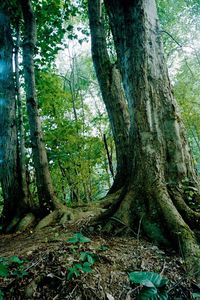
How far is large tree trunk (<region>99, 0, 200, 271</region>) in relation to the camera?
273cm

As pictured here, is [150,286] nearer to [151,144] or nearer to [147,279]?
[147,279]

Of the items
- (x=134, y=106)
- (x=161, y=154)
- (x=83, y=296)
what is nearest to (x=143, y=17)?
(x=134, y=106)

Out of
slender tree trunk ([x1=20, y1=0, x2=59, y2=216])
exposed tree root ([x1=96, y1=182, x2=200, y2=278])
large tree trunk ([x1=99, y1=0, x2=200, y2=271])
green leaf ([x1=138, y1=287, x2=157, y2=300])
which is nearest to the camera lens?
green leaf ([x1=138, y1=287, x2=157, y2=300])

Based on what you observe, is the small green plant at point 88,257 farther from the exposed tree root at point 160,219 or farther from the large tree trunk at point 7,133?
the large tree trunk at point 7,133

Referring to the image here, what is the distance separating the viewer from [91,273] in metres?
1.95

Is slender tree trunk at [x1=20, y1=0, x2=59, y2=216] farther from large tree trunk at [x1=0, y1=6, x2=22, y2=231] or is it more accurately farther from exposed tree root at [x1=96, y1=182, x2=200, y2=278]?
exposed tree root at [x1=96, y1=182, x2=200, y2=278]

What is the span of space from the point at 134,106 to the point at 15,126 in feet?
11.2

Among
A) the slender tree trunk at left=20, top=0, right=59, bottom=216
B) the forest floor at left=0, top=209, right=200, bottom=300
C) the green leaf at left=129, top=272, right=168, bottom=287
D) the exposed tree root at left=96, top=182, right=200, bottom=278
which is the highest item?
the slender tree trunk at left=20, top=0, right=59, bottom=216

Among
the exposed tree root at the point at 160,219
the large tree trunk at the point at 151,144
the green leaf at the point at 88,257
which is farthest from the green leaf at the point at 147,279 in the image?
the large tree trunk at the point at 151,144

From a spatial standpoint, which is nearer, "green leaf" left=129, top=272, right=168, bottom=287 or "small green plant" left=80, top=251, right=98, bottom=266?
"green leaf" left=129, top=272, right=168, bottom=287

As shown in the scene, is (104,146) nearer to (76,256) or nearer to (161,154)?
(161,154)

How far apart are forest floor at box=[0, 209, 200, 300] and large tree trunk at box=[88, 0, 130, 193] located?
129 inches

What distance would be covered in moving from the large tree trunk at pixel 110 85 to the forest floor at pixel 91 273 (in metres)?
3.27

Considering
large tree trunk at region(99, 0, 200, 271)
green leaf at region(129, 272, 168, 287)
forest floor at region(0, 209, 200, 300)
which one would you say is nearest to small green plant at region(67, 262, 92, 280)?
forest floor at region(0, 209, 200, 300)
